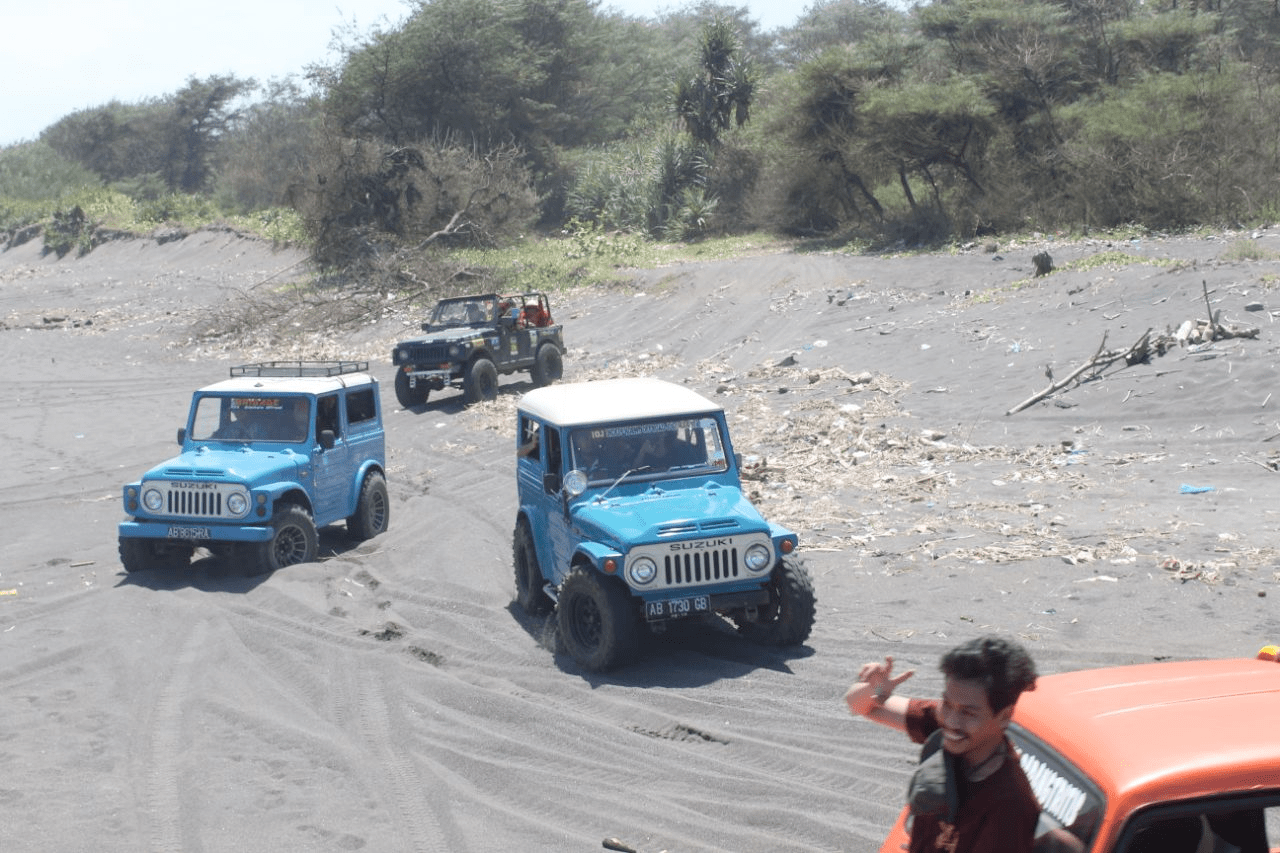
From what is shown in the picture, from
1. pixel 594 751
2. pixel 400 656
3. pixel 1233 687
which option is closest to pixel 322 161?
pixel 400 656

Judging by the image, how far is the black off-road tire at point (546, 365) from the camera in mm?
23856

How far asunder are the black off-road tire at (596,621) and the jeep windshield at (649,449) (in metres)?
0.92

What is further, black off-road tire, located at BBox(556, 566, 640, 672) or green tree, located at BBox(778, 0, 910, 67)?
green tree, located at BBox(778, 0, 910, 67)

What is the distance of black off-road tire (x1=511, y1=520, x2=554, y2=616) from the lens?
33.1 feet

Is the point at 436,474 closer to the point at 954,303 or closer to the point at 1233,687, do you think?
the point at 954,303

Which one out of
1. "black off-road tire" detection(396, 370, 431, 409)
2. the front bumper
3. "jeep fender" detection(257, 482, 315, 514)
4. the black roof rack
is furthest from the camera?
"black off-road tire" detection(396, 370, 431, 409)

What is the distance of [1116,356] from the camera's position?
685 inches

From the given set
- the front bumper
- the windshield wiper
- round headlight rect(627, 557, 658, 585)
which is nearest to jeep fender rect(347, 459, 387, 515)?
the front bumper

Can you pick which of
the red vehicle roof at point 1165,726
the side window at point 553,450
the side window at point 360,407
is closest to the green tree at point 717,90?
the side window at point 360,407

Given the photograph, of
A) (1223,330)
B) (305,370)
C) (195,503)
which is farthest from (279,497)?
(1223,330)

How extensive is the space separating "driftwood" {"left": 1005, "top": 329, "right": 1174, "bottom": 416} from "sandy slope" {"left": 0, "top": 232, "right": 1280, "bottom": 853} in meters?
0.33

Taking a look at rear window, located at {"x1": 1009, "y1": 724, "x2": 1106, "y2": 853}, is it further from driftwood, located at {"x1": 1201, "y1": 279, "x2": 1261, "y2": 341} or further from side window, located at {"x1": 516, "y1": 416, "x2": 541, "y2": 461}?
driftwood, located at {"x1": 1201, "y1": 279, "x2": 1261, "y2": 341}

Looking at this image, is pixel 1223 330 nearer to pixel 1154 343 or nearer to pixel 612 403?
pixel 1154 343

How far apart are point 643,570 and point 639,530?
0.27m
